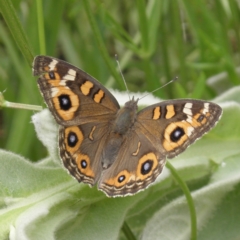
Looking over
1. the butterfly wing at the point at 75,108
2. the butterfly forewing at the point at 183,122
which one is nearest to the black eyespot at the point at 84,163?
the butterfly wing at the point at 75,108

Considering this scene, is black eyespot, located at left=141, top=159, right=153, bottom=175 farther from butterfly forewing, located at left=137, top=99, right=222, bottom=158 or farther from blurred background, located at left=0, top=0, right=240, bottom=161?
blurred background, located at left=0, top=0, right=240, bottom=161

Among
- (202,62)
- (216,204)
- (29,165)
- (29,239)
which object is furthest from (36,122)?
(202,62)

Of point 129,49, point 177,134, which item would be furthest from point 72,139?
point 129,49

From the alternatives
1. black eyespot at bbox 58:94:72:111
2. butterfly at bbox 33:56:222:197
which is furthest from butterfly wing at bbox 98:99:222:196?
black eyespot at bbox 58:94:72:111

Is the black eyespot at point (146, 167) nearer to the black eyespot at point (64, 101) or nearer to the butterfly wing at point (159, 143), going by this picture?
the butterfly wing at point (159, 143)

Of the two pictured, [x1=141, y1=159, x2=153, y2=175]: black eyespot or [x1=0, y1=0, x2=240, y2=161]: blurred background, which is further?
[x1=0, y1=0, x2=240, y2=161]: blurred background

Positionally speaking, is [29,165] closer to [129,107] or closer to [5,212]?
[5,212]

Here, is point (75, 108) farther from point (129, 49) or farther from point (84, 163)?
point (129, 49)
